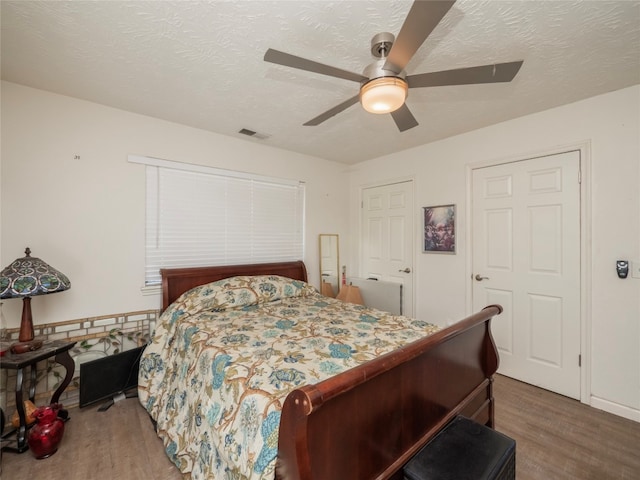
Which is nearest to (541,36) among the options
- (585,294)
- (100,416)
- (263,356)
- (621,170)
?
(621,170)

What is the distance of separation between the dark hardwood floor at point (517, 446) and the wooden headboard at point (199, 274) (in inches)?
37.2

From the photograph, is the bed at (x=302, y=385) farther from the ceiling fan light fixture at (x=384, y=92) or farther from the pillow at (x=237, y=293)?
the ceiling fan light fixture at (x=384, y=92)

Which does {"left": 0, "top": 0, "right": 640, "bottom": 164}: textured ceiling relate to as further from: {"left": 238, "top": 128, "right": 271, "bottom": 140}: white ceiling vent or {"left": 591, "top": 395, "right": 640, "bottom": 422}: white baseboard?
{"left": 591, "top": 395, "right": 640, "bottom": 422}: white baseboard

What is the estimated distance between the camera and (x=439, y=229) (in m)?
3.31

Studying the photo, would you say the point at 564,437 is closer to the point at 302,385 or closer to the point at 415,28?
the point at 302,385

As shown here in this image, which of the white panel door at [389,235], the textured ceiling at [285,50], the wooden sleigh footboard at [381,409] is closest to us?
the wooden sleigh footboard at [381,409]

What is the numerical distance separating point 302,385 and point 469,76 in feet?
5.43

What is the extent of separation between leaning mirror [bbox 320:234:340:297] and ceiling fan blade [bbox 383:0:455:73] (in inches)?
111

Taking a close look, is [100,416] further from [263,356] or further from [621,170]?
[621,170]

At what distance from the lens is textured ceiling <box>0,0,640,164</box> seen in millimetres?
1455

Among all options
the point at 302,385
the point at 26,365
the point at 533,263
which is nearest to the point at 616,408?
the point at 533,263

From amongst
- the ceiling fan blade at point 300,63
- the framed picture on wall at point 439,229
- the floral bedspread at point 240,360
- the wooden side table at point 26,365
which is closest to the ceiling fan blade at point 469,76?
the ceiling fan blade at point 300,63

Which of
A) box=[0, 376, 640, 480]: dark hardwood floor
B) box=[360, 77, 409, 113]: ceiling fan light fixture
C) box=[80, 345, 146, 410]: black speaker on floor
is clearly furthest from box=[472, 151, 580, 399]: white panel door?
box=[80, 345, 146, 410]: black speaker on floor

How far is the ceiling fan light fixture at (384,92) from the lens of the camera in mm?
1374
